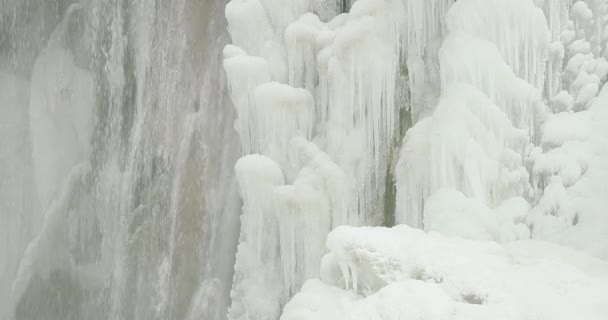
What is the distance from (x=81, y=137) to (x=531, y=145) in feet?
16.7

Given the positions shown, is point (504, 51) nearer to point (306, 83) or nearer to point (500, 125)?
point (500, 125)

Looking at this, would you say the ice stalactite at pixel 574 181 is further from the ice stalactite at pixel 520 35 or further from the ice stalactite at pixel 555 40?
the ice stalactite at pixel 520 35

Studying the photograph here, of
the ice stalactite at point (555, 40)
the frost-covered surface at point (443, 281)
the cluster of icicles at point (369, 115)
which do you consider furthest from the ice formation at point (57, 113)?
the frost-covered surface at point (443, 281)

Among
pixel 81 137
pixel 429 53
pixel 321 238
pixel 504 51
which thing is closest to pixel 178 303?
pixel 81 137

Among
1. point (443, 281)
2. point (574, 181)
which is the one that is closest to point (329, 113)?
point (574, 181)

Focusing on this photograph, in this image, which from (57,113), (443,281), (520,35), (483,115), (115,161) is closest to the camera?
(443,281)

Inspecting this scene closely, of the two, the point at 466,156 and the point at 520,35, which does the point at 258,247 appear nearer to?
the point at 466,156

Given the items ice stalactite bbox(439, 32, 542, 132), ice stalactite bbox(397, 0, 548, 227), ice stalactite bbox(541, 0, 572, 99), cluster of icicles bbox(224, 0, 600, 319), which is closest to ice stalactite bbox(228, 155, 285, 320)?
cluster of icicles bbox(224, 0, 600, 319)

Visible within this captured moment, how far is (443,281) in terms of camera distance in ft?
10.0

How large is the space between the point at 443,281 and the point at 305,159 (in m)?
2.19

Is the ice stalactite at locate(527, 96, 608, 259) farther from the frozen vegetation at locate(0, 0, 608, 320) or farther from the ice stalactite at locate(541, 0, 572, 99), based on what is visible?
the ice stalactite at locate(541, 0, 572, 99)

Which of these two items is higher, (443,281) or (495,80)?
(495,80)

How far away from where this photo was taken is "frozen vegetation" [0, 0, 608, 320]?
3.35 meters

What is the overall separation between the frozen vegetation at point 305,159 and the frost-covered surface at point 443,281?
11 millimetres
